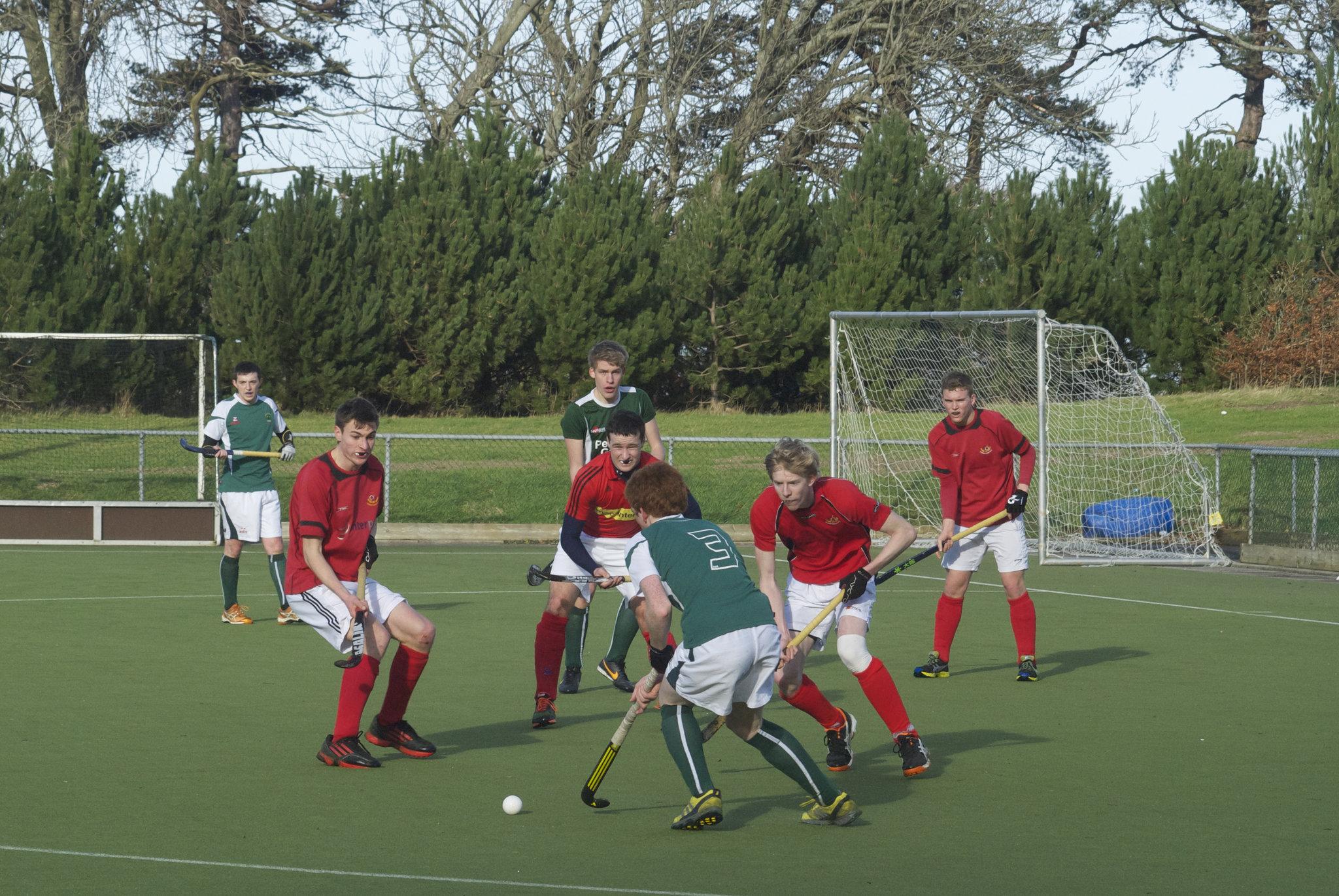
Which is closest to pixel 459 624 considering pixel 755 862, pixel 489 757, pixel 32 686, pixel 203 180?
pixel 32 686

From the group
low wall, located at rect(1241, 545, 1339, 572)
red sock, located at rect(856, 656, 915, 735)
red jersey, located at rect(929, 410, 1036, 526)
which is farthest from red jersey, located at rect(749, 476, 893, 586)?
low wall, located at rect(1241, 545, 1339, 572)

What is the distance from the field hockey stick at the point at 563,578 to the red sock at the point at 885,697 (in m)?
1.17

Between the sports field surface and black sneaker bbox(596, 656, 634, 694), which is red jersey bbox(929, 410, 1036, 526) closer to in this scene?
the sports field surface

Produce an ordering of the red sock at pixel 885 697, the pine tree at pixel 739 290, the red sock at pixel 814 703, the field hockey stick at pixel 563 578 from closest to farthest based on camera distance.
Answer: the red sock at pixel 814 703 < the red sock at pixel 885 697 < the field hockey stick at pixel 563 578 < the pine tree at pixel 739 290

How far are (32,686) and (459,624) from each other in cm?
328

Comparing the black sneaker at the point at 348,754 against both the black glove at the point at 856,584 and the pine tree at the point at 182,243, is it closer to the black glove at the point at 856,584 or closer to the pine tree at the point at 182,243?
the black glove at the point at 856,584

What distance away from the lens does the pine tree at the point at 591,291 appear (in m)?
25.3

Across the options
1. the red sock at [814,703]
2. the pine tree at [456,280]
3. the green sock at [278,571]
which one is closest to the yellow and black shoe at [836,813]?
the red sock at [814,703]

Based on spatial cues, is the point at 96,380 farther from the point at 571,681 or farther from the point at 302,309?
the point at 571,681

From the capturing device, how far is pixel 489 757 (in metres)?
6.46

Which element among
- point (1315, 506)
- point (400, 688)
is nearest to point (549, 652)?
point (400, 688)

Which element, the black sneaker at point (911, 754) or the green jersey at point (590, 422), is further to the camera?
the green jersey at point (590, 422)

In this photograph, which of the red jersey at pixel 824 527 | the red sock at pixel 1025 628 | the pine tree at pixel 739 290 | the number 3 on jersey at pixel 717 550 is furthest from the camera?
the pine tree at pixel 739 290

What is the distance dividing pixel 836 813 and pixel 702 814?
1.65 feet
